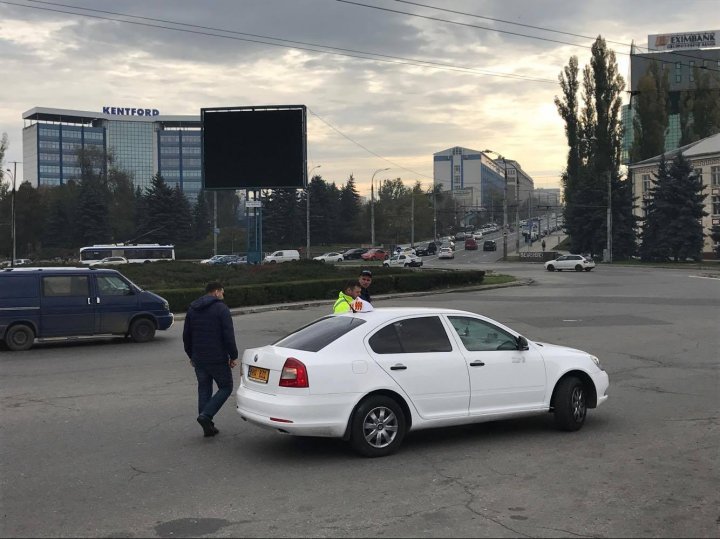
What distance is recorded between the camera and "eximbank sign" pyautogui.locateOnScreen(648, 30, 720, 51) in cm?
12262

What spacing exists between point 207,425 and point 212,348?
86 centimetres

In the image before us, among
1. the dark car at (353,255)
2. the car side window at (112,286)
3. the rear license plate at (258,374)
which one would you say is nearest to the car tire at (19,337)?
the car side window at (112,286)

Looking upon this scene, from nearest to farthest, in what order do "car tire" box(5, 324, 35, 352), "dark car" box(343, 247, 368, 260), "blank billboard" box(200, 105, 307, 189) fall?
"car tire" box(5, 324, 35, 352) → "blank billboard" box(200, 105, 307, 189) → "dark car" box(343, 247, 368, 260)

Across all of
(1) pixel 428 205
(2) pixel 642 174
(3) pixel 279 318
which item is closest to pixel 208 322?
(3) pixel 279 318

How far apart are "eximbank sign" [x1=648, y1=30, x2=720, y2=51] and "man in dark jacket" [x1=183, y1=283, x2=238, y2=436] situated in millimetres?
129023

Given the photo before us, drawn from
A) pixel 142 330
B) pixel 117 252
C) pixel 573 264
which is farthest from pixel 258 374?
Answer: pixel 117 252

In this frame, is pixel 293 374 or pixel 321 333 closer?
pixel 293 374

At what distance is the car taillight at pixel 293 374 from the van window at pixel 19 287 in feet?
35.4

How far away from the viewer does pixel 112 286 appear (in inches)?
669

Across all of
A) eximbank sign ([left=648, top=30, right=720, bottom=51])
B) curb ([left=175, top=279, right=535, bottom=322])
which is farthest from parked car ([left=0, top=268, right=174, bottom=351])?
eximbank sign ([left=648, top=30, right=720, bottom=51])

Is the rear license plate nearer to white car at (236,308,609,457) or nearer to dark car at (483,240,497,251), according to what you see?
white car at (236,308,609,457)

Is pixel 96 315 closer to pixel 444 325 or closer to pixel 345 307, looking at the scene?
pixel 345 307

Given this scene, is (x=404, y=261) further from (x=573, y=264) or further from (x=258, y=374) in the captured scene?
(x=258, y=374)

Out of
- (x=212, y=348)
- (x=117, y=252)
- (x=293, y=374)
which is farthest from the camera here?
(x=117, y=252)
